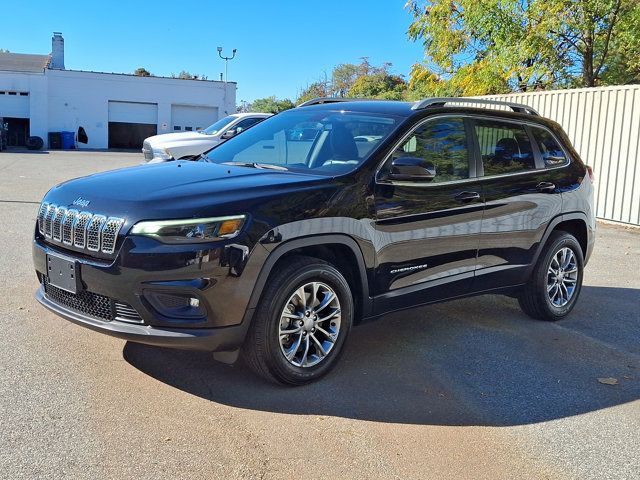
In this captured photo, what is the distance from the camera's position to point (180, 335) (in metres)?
3.65

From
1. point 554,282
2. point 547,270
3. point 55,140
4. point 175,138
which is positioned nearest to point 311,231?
point 547,270

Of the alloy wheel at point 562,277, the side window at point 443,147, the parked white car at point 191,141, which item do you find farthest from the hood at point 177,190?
the parked white car at point 191,141

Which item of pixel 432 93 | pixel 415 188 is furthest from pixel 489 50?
pixel 415 188

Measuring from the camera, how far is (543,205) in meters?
5.70

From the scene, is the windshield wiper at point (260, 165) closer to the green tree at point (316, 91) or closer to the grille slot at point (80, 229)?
the grille slot at point (80, 229)

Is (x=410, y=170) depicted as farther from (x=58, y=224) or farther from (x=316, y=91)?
(x=316, y=91)

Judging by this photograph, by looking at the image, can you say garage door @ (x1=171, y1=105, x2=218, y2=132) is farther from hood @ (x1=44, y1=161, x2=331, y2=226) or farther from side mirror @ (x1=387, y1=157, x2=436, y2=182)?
side mirror @ (x1=387, y1=157, x2=436, y2=182)

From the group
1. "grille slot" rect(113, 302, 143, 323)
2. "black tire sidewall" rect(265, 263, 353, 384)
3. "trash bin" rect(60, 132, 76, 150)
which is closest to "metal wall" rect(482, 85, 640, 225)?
"black tire sidewall" rect(265, 263, 353, 384)

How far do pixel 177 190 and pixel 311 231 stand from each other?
86 centimetres

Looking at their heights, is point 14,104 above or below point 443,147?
above

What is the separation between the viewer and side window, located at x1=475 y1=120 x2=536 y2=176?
5328 millimetres

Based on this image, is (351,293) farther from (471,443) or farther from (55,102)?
(55,102)

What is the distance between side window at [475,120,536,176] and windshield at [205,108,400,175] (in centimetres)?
95

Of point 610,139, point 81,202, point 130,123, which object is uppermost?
point 130,123
